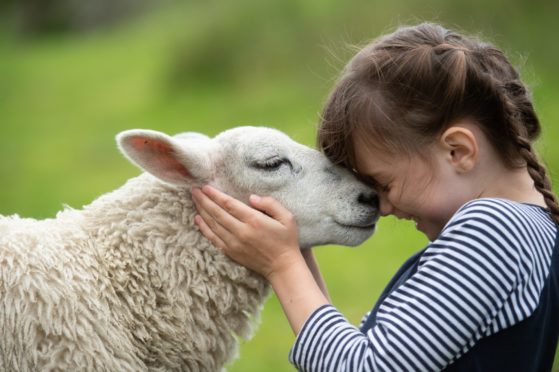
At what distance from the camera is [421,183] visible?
2.24 metres

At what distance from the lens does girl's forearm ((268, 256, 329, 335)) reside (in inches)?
84.3

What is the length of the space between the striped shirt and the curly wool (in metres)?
0.45

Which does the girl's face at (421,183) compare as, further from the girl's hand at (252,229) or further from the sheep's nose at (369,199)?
the girl's hand at (252,229)

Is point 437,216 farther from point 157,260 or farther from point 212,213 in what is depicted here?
point 157,260

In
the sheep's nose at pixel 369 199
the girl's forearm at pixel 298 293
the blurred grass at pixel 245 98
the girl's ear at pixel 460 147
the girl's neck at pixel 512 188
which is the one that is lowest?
the girl's forearm at pixel 298 293

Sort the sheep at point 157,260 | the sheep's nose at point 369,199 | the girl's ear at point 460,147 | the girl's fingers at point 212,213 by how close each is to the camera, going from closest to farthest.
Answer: the girl's ear at point 460,147 < the sheep at point 157,260 < the girl's fingers at point 212,213 < the sheep's nose at point 369,199

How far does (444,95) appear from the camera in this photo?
2188 mm

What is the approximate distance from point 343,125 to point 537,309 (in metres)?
0.76

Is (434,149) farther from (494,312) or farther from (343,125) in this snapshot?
(494,312)

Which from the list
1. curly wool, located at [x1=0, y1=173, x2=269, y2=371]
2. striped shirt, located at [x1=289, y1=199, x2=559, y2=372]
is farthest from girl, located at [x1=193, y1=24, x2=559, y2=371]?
curly wool, located at [x1=0, y1=173, x2=269, y2=371]

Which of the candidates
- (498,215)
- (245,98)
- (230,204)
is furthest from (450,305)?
(245,98)

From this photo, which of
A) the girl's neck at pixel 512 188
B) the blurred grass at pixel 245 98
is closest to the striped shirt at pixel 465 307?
the girl's neck at pixel 512 188

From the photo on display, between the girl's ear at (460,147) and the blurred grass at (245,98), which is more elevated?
the blurred grass at (245,98)

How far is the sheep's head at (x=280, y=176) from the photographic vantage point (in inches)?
96.0
